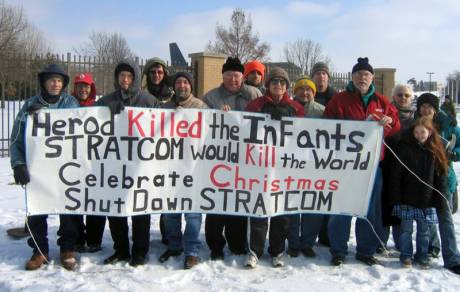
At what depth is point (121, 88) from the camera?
4527 mm

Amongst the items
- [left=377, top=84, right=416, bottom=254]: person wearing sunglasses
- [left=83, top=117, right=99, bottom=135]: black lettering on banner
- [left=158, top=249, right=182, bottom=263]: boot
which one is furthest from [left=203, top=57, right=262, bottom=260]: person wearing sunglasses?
[left=377, top=84, right=416, bottom=254]: person wearing sunglasses

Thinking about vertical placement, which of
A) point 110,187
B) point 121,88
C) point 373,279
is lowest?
point 373,279

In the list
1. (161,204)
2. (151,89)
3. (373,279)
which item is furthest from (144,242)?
(373,279)

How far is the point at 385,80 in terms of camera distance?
1670 cm

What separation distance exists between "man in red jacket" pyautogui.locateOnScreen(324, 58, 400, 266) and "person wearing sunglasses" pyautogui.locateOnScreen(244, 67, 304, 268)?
48cm

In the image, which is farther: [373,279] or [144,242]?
[144,242]

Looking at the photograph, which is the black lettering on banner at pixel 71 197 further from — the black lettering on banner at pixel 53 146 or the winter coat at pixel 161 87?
the winter coat at pixel 161 87

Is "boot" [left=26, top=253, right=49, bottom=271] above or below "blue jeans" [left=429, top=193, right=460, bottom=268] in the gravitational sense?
below

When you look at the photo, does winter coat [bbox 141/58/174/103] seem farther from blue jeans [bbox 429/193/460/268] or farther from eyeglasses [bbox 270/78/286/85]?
blue jeans [bbox 429/193/460/268]

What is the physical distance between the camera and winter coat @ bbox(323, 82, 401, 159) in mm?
4598

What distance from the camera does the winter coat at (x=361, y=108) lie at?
460 centimetres

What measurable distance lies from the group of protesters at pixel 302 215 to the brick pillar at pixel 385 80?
12400mm

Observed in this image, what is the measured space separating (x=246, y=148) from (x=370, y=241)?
1691 millimetres

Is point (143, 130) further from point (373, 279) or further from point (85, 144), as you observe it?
point (373, 279)
